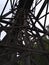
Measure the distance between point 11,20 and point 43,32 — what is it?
1.17 m

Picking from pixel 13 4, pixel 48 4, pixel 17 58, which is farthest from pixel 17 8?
pixel 17 58

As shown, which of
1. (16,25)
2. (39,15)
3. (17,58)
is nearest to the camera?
(17,58)

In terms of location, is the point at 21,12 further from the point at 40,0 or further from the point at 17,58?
the point at 17,58

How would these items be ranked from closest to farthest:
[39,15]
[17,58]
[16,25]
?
[17,58] < [16,25] < [39,15]

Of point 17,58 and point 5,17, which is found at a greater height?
point 5,17

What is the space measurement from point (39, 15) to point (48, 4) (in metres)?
0.52

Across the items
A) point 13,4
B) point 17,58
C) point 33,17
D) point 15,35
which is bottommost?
point 17,58

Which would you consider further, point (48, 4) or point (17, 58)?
point (48, 4)

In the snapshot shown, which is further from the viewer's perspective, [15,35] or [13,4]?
[13,4]

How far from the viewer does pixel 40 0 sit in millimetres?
10148

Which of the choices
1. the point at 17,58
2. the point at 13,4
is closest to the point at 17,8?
the point at 13,4

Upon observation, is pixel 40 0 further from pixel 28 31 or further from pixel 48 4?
pixel 28 31

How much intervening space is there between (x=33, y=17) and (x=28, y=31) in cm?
59

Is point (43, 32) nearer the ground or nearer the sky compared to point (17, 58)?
nearer the sky
